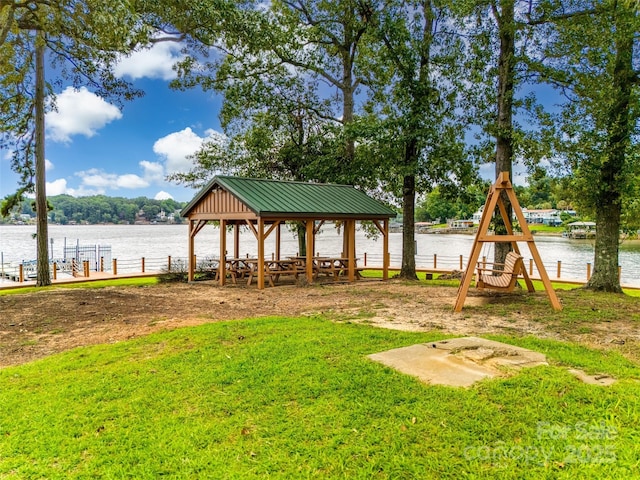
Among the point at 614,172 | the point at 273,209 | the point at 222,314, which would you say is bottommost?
the point at 222,314

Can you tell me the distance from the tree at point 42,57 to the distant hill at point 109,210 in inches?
2121

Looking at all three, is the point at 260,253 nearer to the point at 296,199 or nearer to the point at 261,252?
the point at 261,252

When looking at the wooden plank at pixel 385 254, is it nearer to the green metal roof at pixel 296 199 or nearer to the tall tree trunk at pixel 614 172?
the green metal roof at pixel 296 199

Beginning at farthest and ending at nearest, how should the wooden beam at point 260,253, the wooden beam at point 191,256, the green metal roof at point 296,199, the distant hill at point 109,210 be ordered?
the distant hill at point 109,210
the wooden beam at point 191,256
the green metal roof at point 296,199
the wooden beam at point 260,253

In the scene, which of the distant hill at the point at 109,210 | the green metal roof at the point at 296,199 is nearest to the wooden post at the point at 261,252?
the green metal roof at the point at 296,199

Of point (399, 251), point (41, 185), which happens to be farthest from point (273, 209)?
point (399, 251)

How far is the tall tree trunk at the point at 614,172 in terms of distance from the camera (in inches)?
382

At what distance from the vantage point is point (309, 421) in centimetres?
334

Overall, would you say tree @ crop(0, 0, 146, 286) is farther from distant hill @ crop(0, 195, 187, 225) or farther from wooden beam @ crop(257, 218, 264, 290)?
distant hill @ crop(0, 195, 187, 225)

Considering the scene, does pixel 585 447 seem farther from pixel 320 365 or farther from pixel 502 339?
pixel 502 339

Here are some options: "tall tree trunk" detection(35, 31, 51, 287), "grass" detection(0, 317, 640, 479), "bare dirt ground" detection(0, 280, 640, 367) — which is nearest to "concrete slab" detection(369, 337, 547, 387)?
"grass" detection(0, 317, 640, 479)

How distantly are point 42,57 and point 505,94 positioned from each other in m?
15.1

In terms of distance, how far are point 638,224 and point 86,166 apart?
5117cm

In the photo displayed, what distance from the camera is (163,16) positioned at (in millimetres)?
11094
